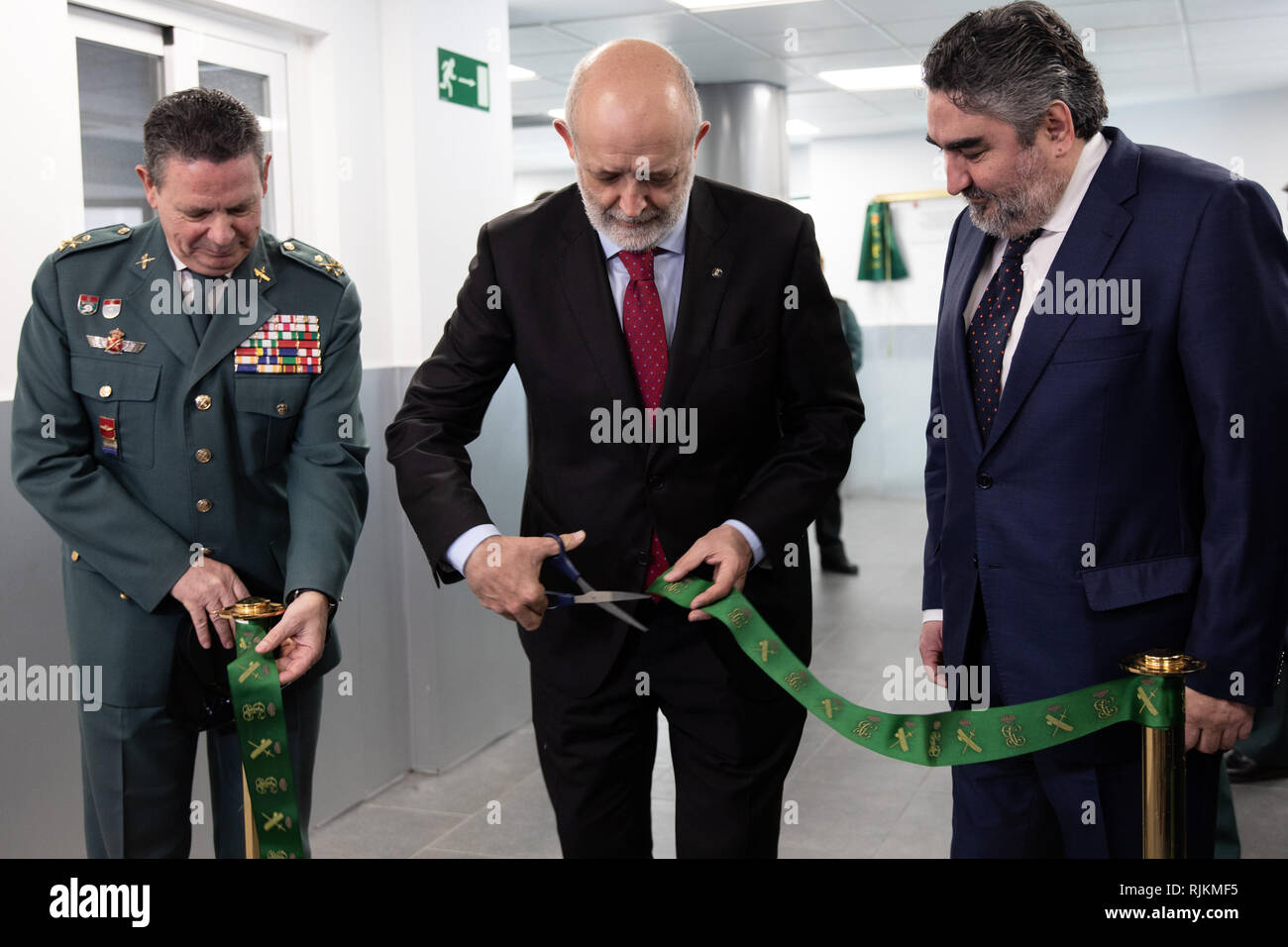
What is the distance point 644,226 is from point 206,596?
0.96 m

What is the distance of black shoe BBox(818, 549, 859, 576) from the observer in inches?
304

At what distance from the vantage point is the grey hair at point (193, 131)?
6.70 feet

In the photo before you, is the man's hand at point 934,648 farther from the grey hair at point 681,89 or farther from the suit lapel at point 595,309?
the grey hair at point 681,89

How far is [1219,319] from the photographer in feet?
5.83

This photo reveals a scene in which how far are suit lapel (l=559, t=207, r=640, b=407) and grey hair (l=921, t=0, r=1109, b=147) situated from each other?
62 cm

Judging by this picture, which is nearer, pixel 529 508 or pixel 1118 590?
pixel 1118 590

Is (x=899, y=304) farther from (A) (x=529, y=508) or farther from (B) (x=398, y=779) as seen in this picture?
(A) (x=529, y=508)

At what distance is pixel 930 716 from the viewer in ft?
6.45

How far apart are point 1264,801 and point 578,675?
9.60ft

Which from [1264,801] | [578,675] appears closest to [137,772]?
[578,675]

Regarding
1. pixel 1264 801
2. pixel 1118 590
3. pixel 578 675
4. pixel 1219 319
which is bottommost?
pixel 1264 801

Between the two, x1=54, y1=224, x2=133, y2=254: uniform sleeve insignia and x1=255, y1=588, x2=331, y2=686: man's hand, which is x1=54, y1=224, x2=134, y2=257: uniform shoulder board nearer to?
x1=54, y1=224, x2=133, y2=254: uniform sleeve insignia

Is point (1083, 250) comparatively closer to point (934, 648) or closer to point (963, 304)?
point (963, 304)

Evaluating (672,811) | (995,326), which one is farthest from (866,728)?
(672,811)
